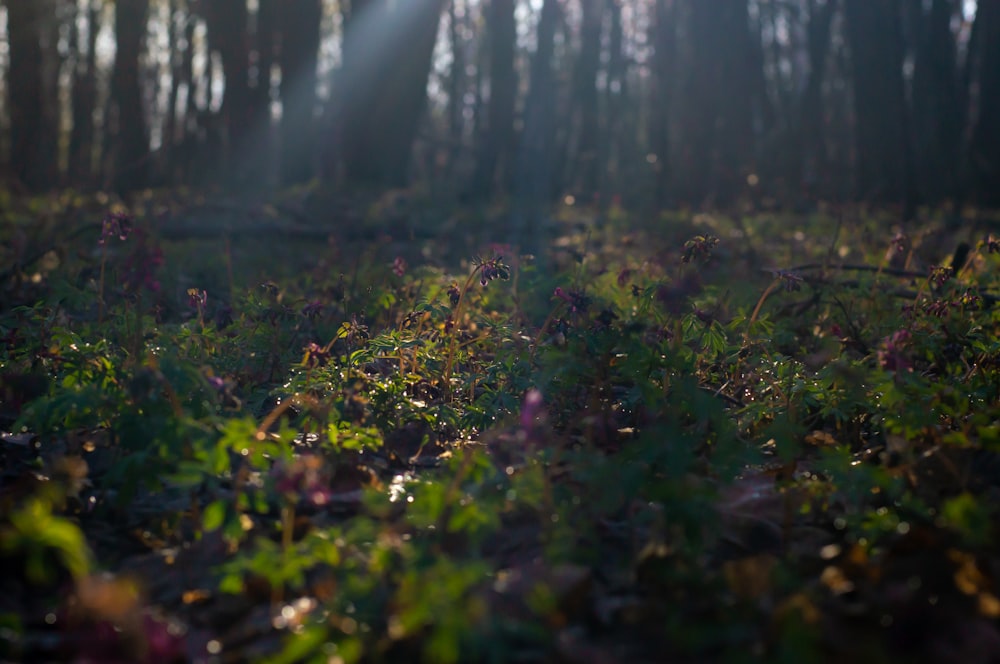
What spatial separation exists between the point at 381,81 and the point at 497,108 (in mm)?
2276

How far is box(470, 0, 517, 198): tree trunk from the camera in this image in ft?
48.7

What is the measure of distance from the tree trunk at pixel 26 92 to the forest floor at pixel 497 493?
49.7ft

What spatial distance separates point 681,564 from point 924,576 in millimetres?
511

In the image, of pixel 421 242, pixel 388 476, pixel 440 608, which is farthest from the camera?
pixel 421 242

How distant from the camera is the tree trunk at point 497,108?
14.8m

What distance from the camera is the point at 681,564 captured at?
206cm

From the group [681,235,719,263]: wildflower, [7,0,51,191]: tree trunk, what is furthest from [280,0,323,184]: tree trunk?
[681,235,719,263]: wildflower

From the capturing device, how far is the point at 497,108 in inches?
604

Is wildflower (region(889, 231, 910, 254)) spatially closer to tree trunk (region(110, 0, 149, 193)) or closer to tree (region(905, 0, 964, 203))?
tree (region(905, 0, 964, 203))

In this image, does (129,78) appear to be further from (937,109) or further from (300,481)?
(300,481)

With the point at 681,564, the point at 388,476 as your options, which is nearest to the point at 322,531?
the point at 388,476

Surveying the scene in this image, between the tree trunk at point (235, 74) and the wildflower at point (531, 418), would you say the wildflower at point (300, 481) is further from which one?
the tree trunk at point (235, 74)

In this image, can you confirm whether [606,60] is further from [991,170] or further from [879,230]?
[879,230]

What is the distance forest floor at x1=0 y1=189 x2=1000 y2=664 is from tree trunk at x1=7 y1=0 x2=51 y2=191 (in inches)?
597
